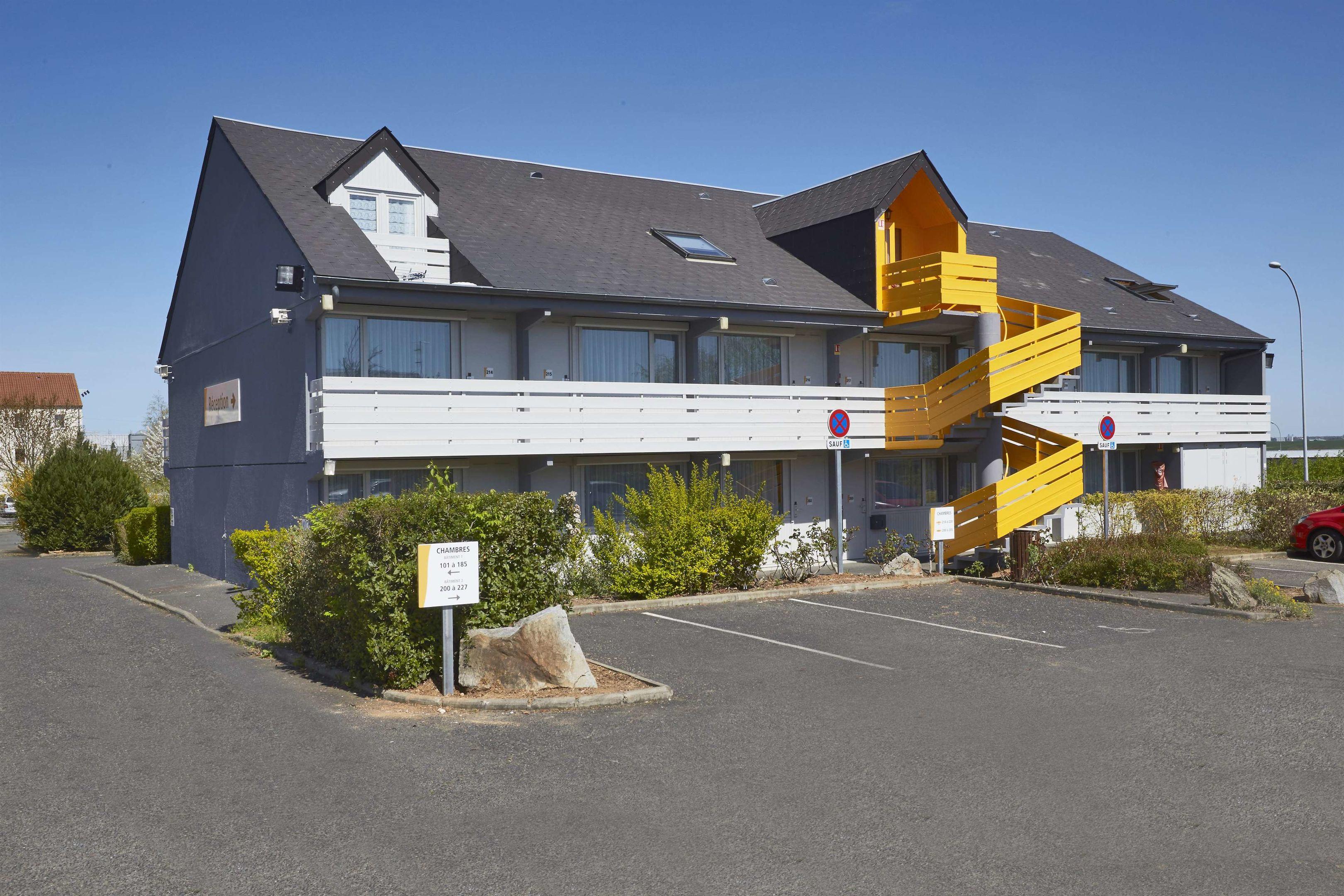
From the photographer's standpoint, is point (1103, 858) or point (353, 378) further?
point (353, 378)

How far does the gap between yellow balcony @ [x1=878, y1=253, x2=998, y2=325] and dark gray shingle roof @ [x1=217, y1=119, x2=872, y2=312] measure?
2.91ft

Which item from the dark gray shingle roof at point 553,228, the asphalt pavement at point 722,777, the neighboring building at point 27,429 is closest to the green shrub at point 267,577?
the asphalt pavement at point 722,777

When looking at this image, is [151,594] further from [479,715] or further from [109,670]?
[479,715]

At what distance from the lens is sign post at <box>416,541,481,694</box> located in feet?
32.3

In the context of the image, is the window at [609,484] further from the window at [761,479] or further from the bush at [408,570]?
the bush at [408,570]

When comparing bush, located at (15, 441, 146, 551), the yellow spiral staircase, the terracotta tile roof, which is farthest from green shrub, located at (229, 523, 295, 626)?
the terracotta tile roof

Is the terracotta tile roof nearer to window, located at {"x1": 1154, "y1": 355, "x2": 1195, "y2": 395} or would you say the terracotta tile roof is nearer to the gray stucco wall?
the gray stucco wall

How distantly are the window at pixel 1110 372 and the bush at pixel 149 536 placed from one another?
2520 cm

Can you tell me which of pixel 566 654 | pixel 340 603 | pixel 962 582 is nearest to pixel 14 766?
pixel 340 603

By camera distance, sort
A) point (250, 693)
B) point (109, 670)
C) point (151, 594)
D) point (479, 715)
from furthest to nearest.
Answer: point (151, 594)
point (109, 670)
point (250, 693)
point (479, 715)

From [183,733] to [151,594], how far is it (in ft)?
43.0

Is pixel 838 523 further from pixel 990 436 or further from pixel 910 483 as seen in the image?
pixel 910 483

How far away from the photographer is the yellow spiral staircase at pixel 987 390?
22.1 meters

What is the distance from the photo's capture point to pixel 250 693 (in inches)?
416
